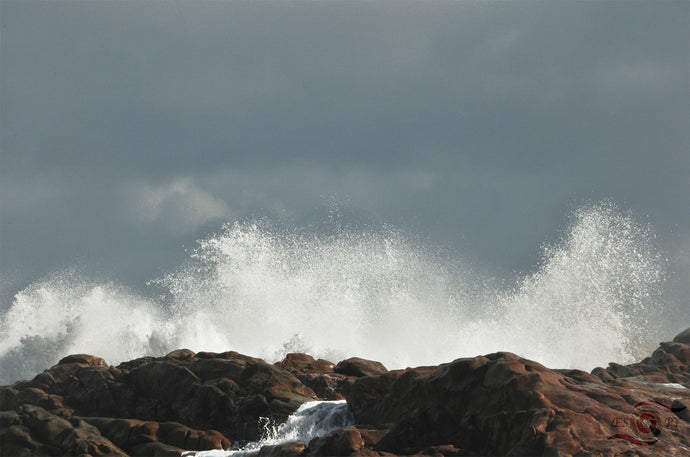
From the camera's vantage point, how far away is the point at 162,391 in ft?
97.3

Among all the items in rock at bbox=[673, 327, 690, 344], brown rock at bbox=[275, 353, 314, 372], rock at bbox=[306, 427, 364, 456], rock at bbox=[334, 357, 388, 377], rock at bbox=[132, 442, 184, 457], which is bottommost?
rock at bbox=[306, 427, 364, 456]

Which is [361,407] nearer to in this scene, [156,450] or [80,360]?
[156,450]

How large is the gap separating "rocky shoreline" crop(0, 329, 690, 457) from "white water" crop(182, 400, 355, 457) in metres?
0.59

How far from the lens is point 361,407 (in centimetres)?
2427

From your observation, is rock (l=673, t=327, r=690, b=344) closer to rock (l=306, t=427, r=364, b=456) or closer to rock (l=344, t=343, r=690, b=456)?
rock (l=344, t=343, r=690, b=456)

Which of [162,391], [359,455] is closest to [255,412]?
[162,391]

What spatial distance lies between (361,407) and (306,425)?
293 centimetres

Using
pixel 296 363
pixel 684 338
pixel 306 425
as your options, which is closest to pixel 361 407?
pixel 306 425

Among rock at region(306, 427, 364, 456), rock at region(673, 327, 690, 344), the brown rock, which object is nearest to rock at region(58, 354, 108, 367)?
the brown rock

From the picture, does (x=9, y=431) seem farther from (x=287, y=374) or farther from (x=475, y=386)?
(x=475, y=386)

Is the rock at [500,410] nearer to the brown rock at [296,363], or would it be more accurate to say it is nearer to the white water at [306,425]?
the white water at [306,425]

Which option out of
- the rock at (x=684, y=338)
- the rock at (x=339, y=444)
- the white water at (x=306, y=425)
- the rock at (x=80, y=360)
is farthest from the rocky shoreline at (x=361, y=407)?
the rock at (x=684, y=338)

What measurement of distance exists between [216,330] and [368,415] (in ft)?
125

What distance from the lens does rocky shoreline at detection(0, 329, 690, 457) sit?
18.3 m
